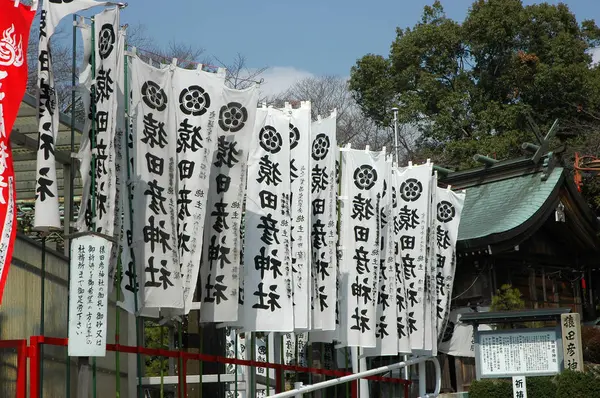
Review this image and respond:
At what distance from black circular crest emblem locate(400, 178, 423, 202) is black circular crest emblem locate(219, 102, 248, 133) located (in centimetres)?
571

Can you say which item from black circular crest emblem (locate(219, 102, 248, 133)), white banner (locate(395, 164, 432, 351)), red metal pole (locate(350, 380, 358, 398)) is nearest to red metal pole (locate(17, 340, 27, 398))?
black circular crest emblem (locate(219, 102, 248, 133))

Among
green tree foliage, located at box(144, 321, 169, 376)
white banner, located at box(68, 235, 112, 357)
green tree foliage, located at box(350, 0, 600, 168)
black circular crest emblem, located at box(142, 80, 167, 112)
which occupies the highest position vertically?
green tree foliage, located at box(350, 0, 600, 168)

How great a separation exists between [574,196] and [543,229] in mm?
1254

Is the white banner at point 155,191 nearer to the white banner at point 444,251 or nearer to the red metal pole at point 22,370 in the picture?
the red metal pole at point 22,370

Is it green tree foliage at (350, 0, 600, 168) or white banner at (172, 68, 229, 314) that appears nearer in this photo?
white banner at (172, 68, 229, 314)

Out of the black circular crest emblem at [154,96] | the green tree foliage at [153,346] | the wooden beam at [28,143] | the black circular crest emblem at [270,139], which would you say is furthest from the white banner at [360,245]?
the green tree foliage at [153,346]

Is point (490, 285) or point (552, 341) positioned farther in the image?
point (490, 285)

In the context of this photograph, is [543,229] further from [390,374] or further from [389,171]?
[389,171]

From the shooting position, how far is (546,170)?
24.6 metres

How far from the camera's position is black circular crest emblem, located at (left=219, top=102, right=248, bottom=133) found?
1331 cm

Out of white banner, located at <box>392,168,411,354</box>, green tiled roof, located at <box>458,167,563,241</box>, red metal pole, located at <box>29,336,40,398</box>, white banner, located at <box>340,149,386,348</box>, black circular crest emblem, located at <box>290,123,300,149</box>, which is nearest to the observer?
red metal pole, located at <box>29,336,40,398</box>

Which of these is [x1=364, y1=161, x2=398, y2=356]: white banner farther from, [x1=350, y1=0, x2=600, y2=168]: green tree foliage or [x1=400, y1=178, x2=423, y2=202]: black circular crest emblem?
[x1=350, y1=0, x2=600, y2=168]: green tree foliage

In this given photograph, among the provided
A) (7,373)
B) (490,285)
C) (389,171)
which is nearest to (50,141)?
(7,373)

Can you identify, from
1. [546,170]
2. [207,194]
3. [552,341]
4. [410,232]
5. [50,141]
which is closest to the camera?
[50,141]
